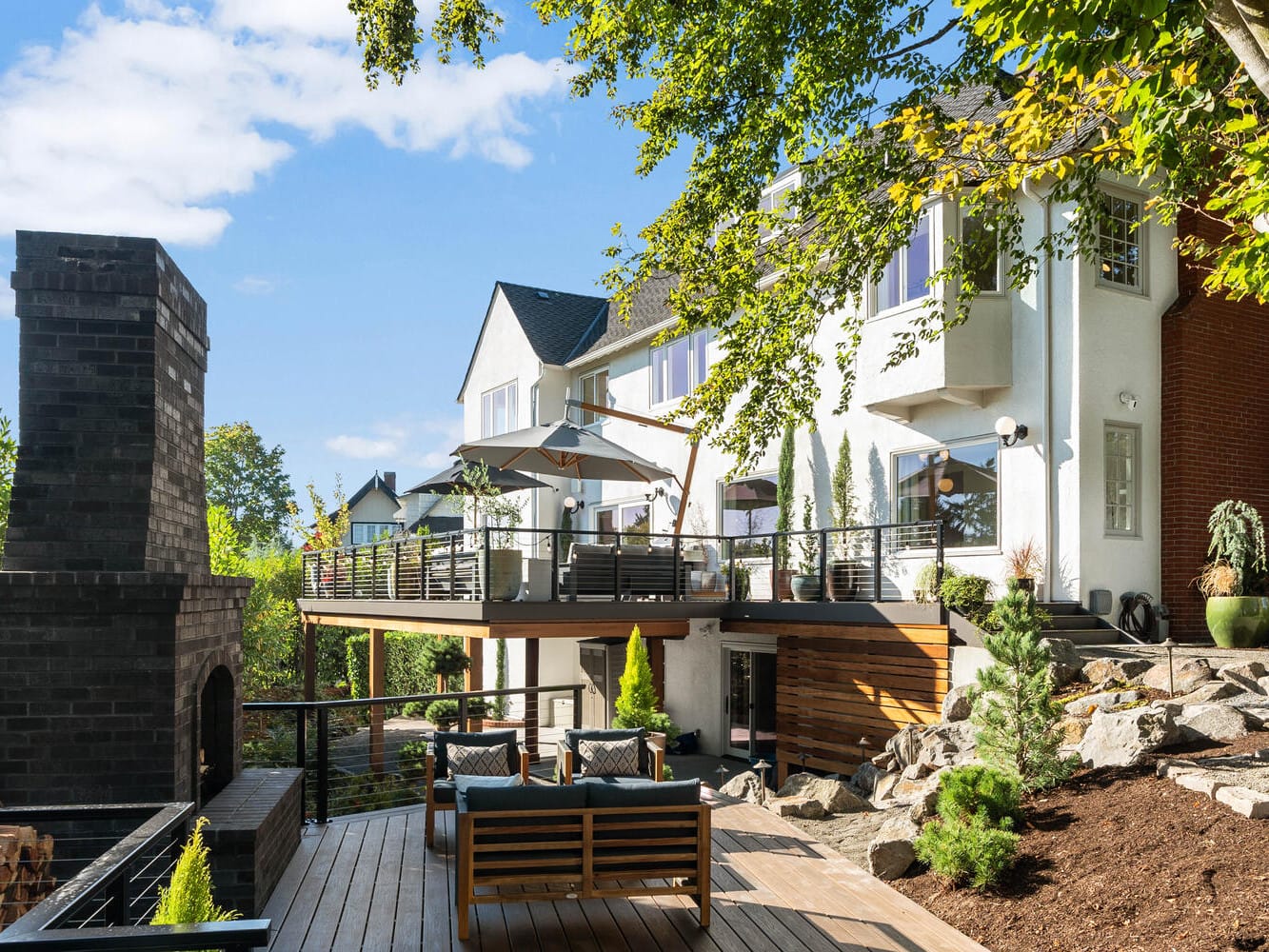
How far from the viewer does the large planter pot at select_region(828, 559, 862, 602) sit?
45.6 feet

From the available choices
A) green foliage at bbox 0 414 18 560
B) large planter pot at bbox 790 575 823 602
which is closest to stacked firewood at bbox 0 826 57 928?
green foliage at bbox 0 414 18 560

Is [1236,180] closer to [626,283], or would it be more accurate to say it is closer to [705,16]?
[705,16]

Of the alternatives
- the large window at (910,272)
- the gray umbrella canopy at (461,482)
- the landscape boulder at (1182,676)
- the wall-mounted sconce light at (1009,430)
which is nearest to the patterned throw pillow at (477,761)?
the landscape boulder at (1182,676)

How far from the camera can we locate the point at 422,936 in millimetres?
5562

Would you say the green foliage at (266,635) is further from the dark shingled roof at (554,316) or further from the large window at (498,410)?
the dark shingled roof at (554,316)

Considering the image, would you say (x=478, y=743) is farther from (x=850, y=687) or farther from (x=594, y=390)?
(x=594, y=390)

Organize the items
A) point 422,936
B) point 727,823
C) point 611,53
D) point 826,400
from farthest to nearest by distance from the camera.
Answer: point 826,400
point 611,53
point 727,823
point 422,936

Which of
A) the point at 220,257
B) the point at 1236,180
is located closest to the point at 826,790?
the point at 1236,180

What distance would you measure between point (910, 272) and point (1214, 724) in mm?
7633

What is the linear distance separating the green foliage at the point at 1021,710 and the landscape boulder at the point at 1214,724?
118 centimetres

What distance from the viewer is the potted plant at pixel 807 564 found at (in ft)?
45.9

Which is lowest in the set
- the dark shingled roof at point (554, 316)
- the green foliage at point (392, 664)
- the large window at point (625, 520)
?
the green foliage at point (392, 664)

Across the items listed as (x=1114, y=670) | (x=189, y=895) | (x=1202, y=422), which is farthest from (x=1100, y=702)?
(x=189, y=895)

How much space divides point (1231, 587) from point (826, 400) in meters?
6.15
